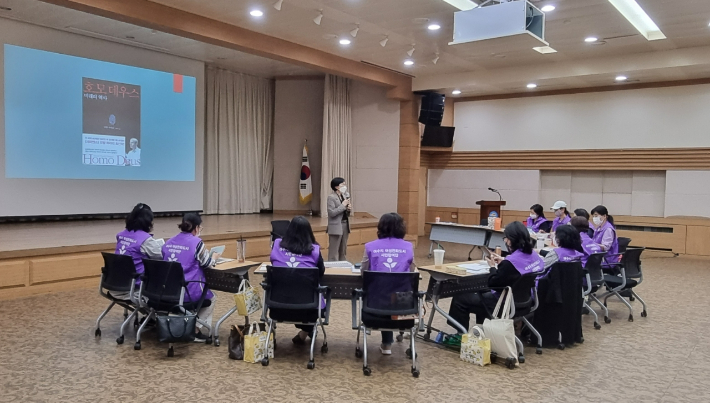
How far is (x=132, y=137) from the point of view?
32.7 ft

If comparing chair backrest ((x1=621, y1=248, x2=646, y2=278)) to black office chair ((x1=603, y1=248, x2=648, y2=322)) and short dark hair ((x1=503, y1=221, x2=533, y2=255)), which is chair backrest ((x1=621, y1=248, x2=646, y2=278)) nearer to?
black office chair ((x1=603, y1=248, x2=648, y2=322))

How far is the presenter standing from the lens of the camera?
24.8 ft

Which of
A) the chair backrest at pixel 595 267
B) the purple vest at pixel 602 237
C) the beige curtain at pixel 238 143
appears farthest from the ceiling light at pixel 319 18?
the beige curtain at pixel 238 143

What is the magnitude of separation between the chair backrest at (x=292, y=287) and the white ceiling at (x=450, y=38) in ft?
14.1

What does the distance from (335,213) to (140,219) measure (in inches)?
129

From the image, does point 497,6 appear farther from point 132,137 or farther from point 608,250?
point 132,137

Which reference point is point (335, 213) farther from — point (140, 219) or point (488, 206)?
point (488, 206)

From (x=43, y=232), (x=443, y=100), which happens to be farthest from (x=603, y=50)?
(x=43, y=232)

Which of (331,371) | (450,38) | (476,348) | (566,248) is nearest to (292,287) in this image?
(331,371)

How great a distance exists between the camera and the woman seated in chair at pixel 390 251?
4109mm

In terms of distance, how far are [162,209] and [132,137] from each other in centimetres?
160

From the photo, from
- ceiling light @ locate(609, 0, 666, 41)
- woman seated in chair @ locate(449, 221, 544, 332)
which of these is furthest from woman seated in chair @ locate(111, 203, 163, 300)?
ceiling light @ locate(609, 0, 666, 41)

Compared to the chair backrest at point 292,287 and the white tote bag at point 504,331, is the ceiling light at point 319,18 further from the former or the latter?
the white tote bag at point 504,331

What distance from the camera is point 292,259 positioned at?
4.12 metres
